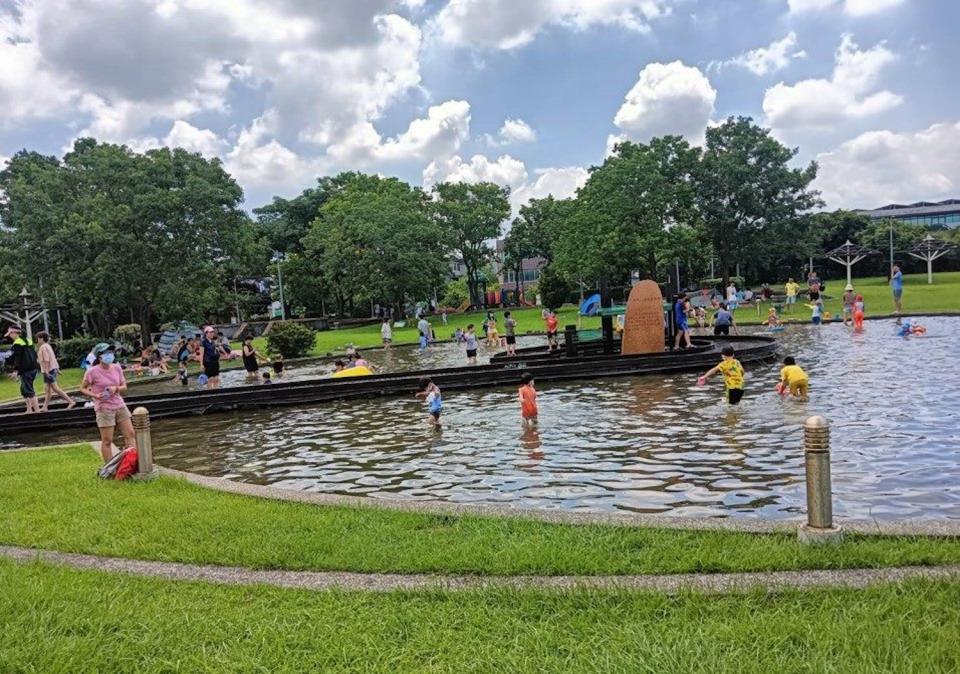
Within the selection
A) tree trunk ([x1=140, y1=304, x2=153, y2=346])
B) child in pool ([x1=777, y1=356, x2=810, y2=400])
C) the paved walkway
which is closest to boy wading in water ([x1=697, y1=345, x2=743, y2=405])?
child in pool ([x1=777, y1=356, x2=810, y2=400])

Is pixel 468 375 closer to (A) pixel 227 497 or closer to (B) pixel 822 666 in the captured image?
(A) pixel 227 497

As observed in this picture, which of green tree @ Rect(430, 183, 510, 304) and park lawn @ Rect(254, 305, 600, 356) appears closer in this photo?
park lawn @ Rect(254, 305, 600, 356)

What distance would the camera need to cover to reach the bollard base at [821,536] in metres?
5.49

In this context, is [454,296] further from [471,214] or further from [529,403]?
[529,403]

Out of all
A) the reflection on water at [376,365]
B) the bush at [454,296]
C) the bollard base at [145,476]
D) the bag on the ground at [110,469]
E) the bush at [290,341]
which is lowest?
the reflection on water at [376,365]

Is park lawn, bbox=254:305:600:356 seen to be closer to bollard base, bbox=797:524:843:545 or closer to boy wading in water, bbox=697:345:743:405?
boy wading in water, bbox=697:345:743:405

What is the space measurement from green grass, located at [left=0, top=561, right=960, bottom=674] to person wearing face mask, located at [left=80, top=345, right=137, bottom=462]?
226 inches

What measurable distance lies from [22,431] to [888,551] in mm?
18620

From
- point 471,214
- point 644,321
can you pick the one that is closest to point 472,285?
point 471,214

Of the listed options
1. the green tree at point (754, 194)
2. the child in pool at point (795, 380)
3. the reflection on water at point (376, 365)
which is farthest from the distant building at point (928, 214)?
the child in pool at point (795, 380)

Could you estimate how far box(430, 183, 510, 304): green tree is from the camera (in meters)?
72.2

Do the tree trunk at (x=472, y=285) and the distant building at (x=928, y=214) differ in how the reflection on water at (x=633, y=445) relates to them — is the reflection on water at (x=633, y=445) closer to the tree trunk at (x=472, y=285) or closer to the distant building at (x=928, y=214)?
the tree trunk at (x=472, y=285)

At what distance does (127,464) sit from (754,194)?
49248 millimetres

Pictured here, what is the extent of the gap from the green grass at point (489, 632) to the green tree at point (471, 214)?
67116 mm
